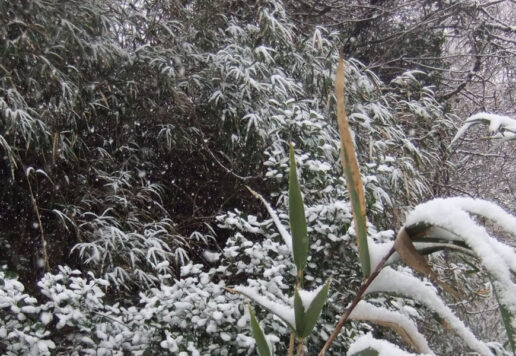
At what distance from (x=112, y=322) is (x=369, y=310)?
1.46m

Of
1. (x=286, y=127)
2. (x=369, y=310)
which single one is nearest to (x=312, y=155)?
(x=286, y=127)

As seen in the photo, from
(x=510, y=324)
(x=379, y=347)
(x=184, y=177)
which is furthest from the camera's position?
(x=184, y=177)

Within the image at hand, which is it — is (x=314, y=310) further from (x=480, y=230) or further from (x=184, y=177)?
(x=184, y=177)

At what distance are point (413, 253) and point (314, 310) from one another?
0.11 metres

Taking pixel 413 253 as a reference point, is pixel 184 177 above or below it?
below

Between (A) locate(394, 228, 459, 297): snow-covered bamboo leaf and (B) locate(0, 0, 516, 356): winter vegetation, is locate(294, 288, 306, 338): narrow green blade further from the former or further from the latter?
(B) locate(0, 0, 516, 356): winter vegetation

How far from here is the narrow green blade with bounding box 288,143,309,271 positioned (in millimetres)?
402

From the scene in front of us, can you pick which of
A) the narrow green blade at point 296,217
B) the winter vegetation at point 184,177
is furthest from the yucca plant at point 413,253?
the winter vegetation at point 184,177

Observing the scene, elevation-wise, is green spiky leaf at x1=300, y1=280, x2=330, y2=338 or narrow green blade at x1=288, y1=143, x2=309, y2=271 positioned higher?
narrow green blade at x1=288, y1=143, x2=309, y2=271

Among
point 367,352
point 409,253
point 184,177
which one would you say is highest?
point 409,253

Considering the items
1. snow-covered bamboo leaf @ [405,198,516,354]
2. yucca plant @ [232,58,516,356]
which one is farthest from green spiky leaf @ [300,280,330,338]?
snow-covered bamboo leaf @ [405,198,516,354]

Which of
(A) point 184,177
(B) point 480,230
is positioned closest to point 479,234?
(B) point 480,230

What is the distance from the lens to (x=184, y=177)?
110 inches

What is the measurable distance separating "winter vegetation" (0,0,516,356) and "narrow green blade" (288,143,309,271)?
87 cm
